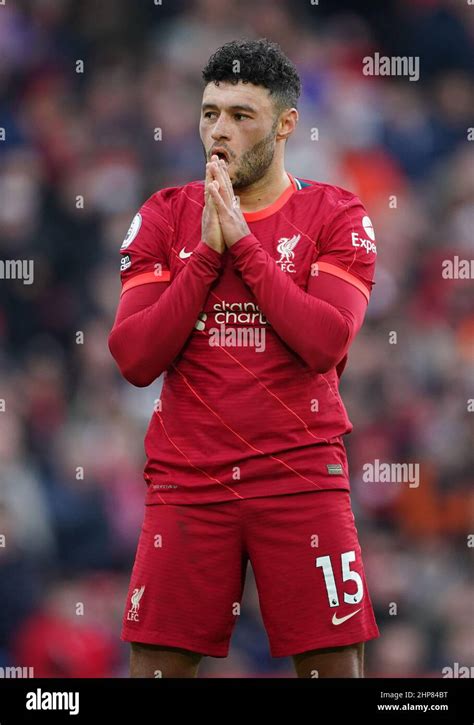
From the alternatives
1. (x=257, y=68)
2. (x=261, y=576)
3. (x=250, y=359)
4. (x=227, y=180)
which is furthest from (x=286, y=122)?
(x=261, y=576)

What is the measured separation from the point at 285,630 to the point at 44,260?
289 centimetres

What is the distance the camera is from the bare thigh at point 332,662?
8.18 feet

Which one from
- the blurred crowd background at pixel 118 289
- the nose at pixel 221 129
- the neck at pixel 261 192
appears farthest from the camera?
the blurred crowd background at pixel 118 289

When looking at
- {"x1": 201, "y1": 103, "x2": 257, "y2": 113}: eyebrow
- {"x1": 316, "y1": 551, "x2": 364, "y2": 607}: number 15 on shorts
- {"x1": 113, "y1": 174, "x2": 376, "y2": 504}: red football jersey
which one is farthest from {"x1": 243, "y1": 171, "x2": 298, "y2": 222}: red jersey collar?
{"x1": 316, "y1": 551, "x2": 364, "y2": 607}: number 15 on shorts

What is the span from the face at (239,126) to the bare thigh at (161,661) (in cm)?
107

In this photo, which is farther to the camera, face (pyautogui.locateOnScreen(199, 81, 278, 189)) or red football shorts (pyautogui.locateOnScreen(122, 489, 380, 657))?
face (pyautogui.locateOnScreen(199, 81, 278, 189))

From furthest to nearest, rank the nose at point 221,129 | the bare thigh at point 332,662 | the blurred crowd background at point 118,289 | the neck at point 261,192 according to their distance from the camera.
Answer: the blurred crowd background at point 118,289 → the neck at point 261,192 → the nose at point 221,129 → the bare thigh at point 332,662

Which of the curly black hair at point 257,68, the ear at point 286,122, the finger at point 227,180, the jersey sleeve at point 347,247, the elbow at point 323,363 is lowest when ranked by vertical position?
the elbow at point 323,363

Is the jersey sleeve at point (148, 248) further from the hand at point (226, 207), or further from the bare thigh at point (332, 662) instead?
the bare thigh at point (332, 662)

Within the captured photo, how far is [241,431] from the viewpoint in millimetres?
2541

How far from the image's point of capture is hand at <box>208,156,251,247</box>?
2533 millimetres

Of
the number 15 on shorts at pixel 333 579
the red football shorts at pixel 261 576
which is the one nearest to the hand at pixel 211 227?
the red football shorts at pixel 261 576

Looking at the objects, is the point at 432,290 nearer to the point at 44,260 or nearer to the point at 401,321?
the point at 401,321

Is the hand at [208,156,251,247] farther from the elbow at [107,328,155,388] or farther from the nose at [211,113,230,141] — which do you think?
the elbow at [107,328,155,388]
